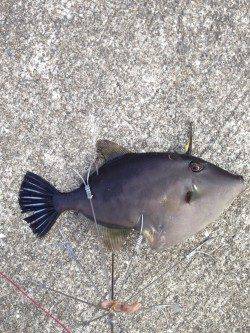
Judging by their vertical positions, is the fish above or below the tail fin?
above

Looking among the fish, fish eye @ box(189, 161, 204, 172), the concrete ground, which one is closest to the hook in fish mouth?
the fish

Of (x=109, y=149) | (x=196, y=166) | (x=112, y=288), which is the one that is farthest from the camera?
(x=112, y=288)

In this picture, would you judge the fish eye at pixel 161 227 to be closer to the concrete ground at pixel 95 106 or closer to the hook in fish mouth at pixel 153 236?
the hook in fish mouth at pixel 153 236

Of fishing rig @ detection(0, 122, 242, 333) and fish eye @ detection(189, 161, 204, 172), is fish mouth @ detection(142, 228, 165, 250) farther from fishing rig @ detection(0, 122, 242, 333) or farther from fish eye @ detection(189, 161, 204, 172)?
fish eye @ detection(189, 161, 204, 172)

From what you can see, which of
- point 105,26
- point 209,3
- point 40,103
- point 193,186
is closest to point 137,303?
point 193,186

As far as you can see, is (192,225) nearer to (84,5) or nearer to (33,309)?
(33,309)

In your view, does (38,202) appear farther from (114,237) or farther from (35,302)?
(35,302)

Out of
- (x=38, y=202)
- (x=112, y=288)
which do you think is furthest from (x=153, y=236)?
(x=38, y=202)

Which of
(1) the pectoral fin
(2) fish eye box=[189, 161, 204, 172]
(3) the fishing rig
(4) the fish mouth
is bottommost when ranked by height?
(3) the fishing rig
